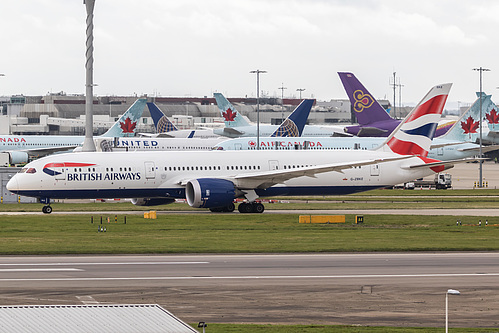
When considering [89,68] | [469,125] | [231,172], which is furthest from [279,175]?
[469,125]

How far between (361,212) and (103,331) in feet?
141

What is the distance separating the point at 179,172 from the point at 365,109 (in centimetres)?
5164

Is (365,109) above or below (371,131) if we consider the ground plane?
above

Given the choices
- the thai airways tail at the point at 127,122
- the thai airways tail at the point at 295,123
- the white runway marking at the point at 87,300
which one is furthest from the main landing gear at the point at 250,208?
the thai airways tail at the point at 127,122

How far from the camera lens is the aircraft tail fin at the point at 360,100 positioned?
339 feet

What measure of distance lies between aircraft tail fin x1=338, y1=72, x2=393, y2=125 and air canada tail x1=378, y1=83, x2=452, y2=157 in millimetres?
42755

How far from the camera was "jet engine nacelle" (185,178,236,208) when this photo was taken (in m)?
53.8

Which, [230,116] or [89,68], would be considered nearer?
[89,68]

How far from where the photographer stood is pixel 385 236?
43.2 meters

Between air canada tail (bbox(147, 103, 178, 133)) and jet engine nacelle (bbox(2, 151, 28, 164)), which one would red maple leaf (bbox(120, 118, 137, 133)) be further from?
air canada tail (bbox(147, 103, 178, 133))

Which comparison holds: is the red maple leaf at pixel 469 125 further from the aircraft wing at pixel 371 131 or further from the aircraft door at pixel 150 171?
the aircraft door at pixel 150 171

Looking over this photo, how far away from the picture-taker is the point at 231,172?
56.7 meters

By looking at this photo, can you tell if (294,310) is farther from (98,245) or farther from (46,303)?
(98,245)

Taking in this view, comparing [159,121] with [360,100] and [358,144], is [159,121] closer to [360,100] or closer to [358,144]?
[360,100]
